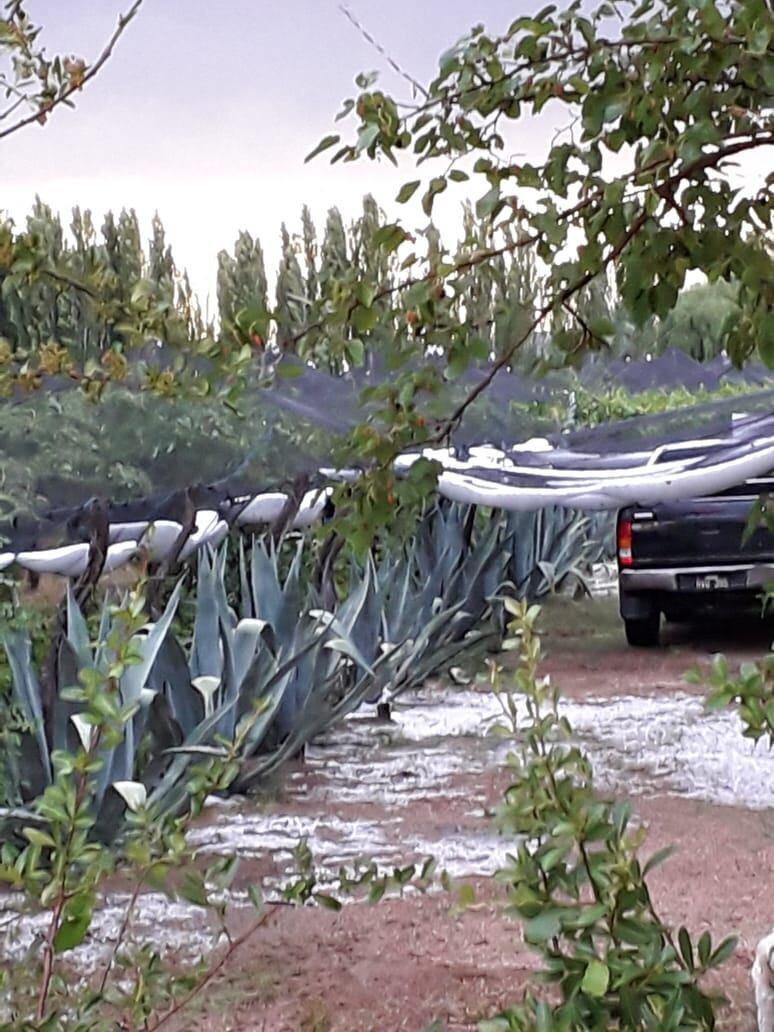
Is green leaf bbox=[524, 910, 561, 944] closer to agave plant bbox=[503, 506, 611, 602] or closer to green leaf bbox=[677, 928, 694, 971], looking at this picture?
green leaf bbox=[677, 928, 694, 971]

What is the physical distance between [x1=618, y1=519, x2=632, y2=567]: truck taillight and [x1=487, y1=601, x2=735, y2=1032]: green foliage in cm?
602

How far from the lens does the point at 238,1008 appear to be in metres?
2.69

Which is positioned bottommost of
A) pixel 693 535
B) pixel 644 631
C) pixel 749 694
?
pixel 644 631

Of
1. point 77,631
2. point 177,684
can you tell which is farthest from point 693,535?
point 77,631

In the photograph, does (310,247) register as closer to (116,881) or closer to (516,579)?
(516,579)

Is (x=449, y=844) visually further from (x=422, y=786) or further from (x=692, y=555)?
(x=692, y=555)

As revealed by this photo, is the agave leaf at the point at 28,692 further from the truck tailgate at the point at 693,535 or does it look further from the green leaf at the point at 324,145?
the truck tailgate at the point at 693,535

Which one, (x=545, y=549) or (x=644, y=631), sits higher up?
(x=545, y=549)

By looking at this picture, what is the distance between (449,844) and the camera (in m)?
3.82

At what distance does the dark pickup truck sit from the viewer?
6.82 metres

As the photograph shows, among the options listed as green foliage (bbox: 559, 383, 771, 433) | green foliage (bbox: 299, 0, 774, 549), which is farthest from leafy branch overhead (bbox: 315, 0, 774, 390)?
green foliage (bbox: 559, 383, 771, 433)

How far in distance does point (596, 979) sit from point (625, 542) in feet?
20.3

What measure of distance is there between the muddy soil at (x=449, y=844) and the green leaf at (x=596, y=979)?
490 mm

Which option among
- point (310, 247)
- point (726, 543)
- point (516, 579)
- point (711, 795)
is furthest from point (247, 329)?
point (516, 579)
